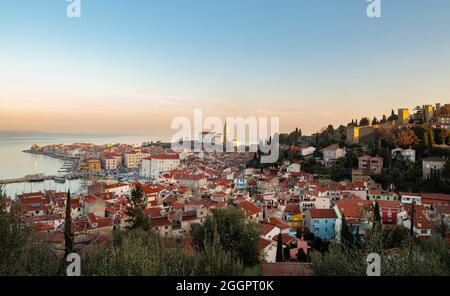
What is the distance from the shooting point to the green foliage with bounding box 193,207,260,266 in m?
8.05

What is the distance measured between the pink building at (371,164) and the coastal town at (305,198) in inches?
2.9

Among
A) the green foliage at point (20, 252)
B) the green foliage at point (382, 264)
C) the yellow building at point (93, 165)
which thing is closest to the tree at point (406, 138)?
the green foliage at point (382, 264)

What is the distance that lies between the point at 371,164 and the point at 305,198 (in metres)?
9.47

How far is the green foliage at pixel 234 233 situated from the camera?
317 inches

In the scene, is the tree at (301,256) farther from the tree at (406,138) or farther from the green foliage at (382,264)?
the tree at (406,138)

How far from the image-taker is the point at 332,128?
36188 mm

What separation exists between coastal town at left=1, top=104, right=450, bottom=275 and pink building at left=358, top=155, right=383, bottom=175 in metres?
0.07

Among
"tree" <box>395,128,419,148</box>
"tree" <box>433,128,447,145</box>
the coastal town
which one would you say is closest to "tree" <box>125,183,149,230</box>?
the coastal town

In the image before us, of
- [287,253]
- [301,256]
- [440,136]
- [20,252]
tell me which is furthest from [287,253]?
[440,136]

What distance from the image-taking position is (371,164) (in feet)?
75.2

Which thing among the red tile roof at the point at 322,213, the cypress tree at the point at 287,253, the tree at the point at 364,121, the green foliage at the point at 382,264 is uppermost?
the tree at the point at 364,121

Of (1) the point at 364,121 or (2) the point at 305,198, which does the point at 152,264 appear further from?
(1) the point at 364,121

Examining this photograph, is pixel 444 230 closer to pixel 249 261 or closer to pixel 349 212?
pixel 349 212

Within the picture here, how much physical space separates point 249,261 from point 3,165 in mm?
47942
